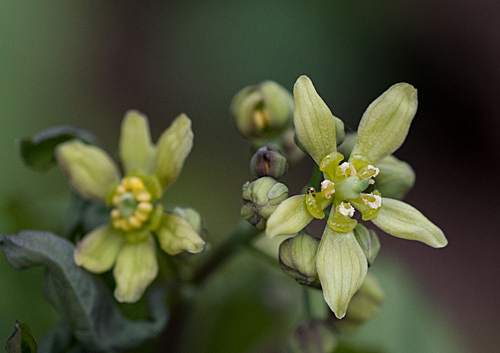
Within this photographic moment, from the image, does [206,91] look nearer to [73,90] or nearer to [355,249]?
[73,90]

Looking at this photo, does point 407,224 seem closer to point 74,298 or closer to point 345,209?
point 345,209

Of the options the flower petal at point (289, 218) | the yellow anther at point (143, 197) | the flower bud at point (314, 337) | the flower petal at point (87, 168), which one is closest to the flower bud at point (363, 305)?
the flower bud at point (314, 337)

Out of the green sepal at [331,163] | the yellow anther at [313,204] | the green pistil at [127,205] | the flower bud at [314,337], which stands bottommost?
the flower bud at [314,337]

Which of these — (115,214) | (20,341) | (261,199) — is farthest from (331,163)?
(20,341)

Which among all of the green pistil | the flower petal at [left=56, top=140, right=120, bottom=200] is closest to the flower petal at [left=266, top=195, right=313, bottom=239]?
the green pistil

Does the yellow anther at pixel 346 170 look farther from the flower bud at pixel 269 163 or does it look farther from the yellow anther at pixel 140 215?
the yellow anther at pixel 140 215

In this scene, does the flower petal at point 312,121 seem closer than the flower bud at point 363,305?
Yes

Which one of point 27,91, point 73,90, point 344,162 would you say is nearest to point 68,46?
point 73,90
